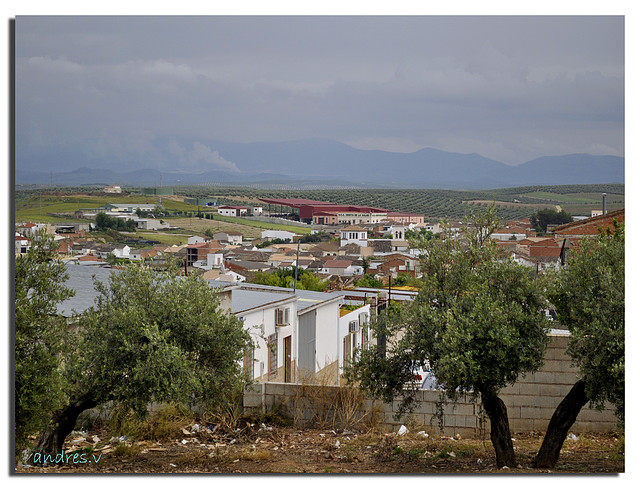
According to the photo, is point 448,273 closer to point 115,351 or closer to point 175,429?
point 115,351

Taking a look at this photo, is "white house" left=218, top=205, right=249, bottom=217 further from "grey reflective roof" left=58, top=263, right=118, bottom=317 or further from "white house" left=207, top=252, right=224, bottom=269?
"grey reflective roof" left=58, top=263, right=118, bottom=317

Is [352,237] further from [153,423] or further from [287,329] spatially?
[153,423]

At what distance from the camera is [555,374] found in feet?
18.5

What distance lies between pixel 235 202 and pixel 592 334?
4.08 metres

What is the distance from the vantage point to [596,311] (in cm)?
417

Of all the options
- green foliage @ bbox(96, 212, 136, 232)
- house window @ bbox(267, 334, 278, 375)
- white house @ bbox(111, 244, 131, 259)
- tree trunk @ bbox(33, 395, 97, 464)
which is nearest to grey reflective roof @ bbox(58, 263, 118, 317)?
white house @ bbox(111, 244, 131, 259)

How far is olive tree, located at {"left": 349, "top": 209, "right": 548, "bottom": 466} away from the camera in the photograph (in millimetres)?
4199

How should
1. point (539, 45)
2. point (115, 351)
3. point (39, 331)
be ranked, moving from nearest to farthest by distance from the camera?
point (39, 331) → point (115, 351) → point (539, 45)

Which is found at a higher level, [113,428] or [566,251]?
[566,251]

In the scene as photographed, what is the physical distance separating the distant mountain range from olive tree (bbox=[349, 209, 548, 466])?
112 centimetres

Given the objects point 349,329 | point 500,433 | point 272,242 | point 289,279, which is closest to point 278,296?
point 272,242

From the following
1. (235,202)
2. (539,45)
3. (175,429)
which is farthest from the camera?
(235,202)

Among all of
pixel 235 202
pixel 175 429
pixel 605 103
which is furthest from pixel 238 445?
pixel 605 103

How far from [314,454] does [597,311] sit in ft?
7.87
